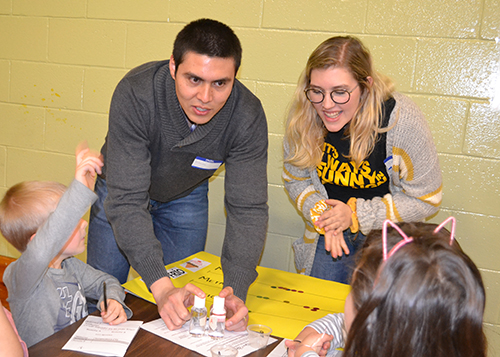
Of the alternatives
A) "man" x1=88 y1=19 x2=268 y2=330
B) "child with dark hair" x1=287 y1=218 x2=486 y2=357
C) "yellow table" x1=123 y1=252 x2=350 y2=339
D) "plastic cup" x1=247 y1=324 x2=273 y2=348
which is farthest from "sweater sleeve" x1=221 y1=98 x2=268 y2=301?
"child with dark hair" x1=287 y1=218 x2=486 y2=357

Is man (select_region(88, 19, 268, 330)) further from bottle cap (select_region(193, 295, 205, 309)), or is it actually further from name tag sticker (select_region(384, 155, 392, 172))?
name tag sticker (select_region(384, 155, 392, 172))

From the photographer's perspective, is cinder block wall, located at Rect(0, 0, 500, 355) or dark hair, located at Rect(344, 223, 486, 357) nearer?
dark hair, located at Rect(344, 223, 486, 357)

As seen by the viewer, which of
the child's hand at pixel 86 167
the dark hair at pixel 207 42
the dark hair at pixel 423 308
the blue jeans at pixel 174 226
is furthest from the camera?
the blue jeans at pixel 174 226

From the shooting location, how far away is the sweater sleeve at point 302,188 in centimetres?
190

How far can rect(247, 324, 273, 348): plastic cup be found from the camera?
1188 millimetres

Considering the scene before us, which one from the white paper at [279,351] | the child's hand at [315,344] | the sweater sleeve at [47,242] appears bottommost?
the white paper at [279,351]

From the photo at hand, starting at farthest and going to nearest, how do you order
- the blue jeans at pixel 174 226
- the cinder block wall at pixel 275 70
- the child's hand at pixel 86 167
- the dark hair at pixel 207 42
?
the cinder block wall at pixel 275 70, the blue jeans at pixel 174 226, the dark hair at pixel 207 42, the child's hand at pixel 86 167

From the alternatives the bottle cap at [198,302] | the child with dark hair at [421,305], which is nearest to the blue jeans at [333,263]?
the bottle cap at [198,302]

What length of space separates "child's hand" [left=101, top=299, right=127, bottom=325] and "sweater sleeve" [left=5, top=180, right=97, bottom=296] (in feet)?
0.68

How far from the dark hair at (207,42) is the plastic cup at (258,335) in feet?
2.66

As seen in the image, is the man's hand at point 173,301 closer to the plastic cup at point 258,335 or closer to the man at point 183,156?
the man at point 183,156

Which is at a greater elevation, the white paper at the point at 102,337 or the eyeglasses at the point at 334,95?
the eyeglasses at the point at 334,95

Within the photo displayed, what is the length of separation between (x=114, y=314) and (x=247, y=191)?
609 millimetres

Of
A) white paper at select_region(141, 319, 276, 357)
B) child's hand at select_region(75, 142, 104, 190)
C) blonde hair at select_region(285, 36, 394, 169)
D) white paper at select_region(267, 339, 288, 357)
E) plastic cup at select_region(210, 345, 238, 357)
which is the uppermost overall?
blonde hair at select_region(285, 36, 394, 169)
